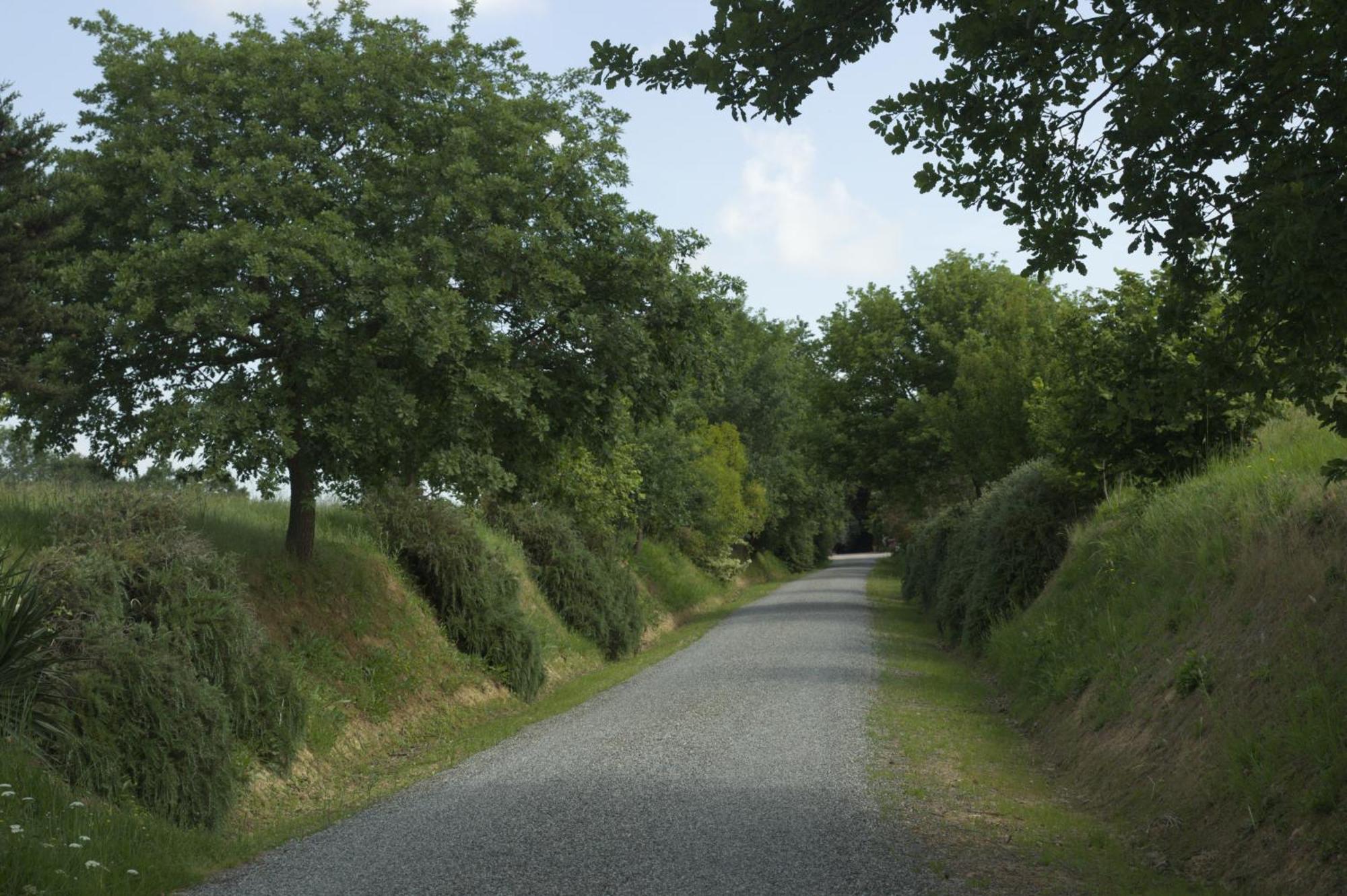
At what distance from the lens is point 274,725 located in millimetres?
11258

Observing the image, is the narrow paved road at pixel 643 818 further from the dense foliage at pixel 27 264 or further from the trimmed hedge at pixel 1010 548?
the dense foliage at pixel 27 264

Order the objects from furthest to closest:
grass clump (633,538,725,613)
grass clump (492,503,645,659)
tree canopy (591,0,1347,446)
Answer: grass clump (633,538,725,613) → grass clump (492,503,645,659) → tree canopy (591,0,1347,446)

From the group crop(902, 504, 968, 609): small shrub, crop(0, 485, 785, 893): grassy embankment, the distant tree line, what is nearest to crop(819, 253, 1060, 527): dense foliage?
crop(902, 504, 968, 609): small shrub

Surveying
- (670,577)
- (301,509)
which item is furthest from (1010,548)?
(670,577)

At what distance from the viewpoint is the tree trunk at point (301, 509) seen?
15320 mm

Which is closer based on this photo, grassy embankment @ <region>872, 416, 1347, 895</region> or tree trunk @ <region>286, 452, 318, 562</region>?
grassy embankment @ <region>872, 416, 1347, 895</region>

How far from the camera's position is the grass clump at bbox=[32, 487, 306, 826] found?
28.7 ft

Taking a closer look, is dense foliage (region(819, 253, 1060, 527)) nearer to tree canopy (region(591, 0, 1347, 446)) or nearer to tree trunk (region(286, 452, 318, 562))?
tree trunk (region(286, 452, 318, 562))

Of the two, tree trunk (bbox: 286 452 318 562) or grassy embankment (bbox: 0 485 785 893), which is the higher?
tree trunk (bbox: 286 452 318 562)

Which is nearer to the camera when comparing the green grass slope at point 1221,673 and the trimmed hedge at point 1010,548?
the green grass slope at point 1221,673

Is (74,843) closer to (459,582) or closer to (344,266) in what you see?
(344,266)

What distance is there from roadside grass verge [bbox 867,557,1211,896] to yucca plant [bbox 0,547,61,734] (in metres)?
6.31

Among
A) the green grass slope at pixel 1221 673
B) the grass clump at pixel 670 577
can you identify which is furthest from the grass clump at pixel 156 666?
the grass clump at pixel 670 577

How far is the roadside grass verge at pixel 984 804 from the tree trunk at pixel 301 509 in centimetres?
778
